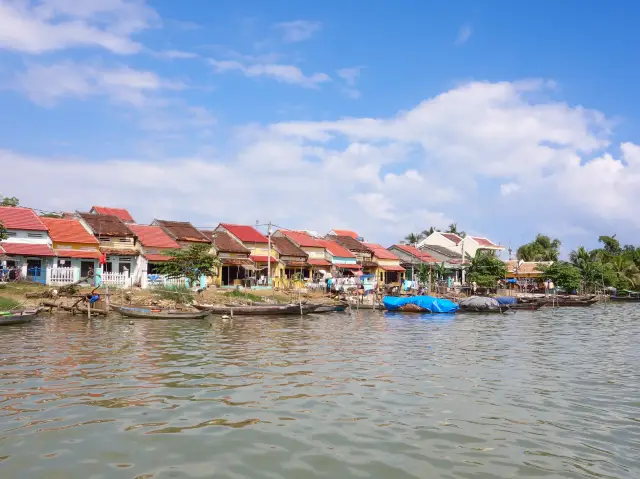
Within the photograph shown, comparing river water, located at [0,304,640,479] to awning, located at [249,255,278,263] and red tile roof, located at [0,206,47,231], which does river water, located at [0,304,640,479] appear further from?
awning, located at [249,255,278,263]

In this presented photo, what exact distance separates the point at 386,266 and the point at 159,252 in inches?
1195

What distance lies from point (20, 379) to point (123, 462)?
7179 mm

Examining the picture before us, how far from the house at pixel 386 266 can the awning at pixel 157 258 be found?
2785cm

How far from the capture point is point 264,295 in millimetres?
42125

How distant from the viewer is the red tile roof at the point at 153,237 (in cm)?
4244

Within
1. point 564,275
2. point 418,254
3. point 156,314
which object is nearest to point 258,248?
point 156,314

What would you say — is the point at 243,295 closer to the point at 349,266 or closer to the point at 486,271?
the point at 349,266

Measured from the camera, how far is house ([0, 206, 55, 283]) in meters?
35.6

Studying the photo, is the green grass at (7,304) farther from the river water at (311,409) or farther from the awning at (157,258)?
the awning at (157,258)

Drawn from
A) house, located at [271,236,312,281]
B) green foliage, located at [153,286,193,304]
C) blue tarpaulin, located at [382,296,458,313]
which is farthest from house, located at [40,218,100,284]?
blue tarpaulin, located at [382,296,458,313]

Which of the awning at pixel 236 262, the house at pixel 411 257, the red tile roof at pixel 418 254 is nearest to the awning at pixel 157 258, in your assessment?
the awning at pixel 236 262

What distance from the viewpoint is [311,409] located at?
11180mm

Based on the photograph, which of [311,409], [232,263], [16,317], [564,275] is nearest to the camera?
[311,409]

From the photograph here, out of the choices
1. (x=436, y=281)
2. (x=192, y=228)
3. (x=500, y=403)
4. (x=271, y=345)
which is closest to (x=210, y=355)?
(x=271, y=345)
